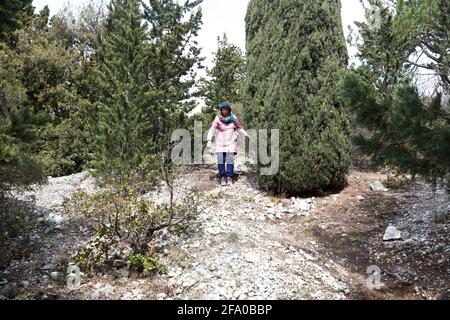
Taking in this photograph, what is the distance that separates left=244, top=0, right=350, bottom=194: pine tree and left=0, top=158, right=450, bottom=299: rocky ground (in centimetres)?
49

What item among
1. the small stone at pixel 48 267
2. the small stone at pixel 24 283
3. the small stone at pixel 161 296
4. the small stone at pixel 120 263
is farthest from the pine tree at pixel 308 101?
the small stone at pixel 24 283

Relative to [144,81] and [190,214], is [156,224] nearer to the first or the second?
[190,214]

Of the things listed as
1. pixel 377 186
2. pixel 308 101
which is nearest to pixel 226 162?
pixel 308 101

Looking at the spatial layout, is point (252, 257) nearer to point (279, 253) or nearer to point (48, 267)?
point (279, 253)

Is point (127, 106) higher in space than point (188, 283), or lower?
higher

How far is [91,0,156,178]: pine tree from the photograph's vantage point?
24.8 ft

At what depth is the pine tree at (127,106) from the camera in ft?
24.8

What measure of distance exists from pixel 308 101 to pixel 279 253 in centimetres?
294

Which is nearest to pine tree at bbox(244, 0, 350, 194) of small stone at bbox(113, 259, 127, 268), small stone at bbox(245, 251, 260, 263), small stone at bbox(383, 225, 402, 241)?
small stone at bbox(383, 225, 402, 241)

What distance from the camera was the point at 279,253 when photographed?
4594mm

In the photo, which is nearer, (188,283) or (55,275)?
(188,283)

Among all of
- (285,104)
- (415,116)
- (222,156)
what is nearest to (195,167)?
(222,156)

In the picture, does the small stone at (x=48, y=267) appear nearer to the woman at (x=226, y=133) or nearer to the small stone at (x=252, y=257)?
the small stone at (x=252, y=257)

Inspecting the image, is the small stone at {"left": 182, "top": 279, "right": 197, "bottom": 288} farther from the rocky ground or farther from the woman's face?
the woman's face
